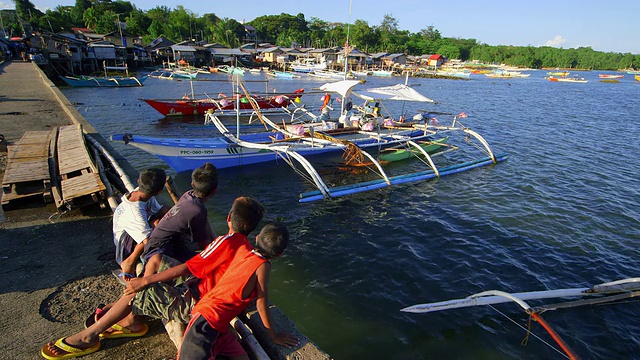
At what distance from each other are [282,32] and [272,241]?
11167 cm

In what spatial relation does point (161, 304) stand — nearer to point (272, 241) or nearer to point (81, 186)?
point (272, 241)

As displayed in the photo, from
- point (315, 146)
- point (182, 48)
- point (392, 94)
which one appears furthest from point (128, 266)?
point (182, 48)

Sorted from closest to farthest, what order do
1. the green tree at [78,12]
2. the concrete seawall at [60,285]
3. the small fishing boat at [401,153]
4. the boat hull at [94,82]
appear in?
the concrete seawall at [60,285], the small fishing boat at [401,153], the boat hull at [94,82], the green tree at [78,12]

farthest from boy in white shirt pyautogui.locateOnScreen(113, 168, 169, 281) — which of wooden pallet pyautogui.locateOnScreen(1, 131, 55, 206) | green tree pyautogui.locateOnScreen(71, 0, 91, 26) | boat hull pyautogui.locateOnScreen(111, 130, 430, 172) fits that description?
green tree pyautogui.locateOnScreen(71, 0, 91, 26)

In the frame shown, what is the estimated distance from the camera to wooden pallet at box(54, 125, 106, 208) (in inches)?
240

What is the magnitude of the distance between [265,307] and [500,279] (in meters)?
6.73

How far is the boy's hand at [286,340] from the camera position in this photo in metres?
3.19

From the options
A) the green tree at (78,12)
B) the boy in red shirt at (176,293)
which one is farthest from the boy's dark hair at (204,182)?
the green tree at (78,12)

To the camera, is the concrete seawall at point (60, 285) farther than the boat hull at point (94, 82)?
No

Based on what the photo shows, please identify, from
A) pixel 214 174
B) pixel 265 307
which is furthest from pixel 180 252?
pixel 265 307

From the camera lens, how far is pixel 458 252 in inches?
342

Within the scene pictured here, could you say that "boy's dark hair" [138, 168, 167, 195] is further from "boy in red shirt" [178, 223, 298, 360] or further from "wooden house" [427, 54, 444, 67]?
"wooden house" [427, 54, 444, 67]

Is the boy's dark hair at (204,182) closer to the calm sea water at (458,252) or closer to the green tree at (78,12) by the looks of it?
the calm sea water at (458,252)

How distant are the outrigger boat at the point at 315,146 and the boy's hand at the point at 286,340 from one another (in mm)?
7593
